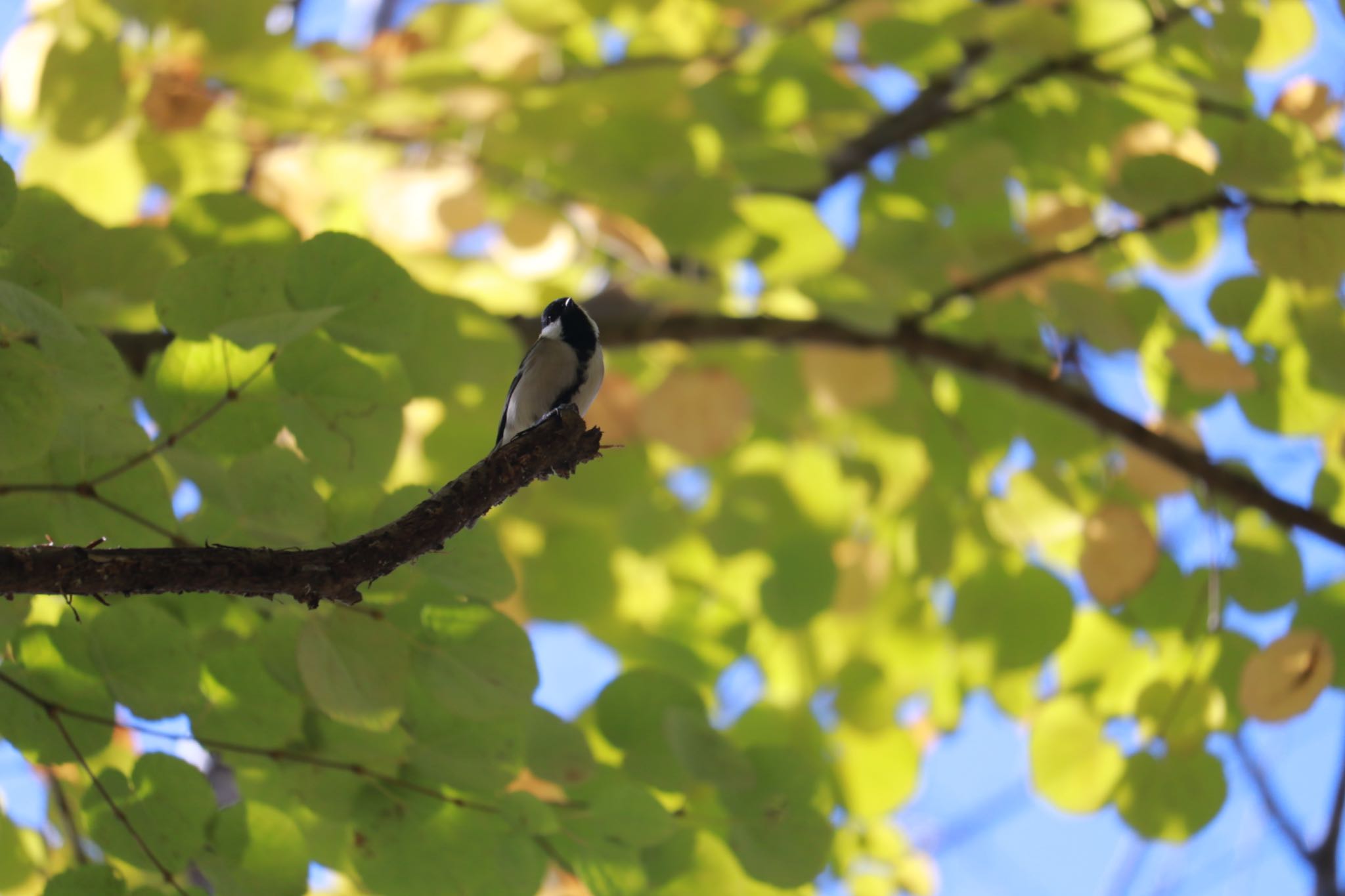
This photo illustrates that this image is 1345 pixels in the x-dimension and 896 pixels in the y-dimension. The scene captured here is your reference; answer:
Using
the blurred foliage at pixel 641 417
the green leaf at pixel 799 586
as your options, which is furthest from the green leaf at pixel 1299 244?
the green leaf at pixel 799 586

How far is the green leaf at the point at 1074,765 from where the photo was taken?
2.71m

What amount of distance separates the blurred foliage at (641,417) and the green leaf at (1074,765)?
11 millimetres

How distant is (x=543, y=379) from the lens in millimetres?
2375

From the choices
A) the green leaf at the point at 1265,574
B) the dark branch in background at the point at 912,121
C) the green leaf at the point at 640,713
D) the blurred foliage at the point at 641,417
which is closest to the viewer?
the blurred foliage at the point at 641,417

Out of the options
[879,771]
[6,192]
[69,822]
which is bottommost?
[69,822]

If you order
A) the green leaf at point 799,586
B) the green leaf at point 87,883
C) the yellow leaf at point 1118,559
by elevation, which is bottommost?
the green leaf at point 87,883

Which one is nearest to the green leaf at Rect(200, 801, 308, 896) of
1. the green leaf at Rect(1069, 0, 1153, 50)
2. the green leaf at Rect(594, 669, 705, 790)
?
the green leaf at Rect(594, 669, 705, 790)

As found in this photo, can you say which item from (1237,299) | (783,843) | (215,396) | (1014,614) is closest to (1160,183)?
(1237,299)

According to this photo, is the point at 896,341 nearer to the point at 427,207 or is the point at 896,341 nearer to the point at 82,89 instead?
the point at 427,207

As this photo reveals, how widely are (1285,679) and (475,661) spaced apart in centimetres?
188

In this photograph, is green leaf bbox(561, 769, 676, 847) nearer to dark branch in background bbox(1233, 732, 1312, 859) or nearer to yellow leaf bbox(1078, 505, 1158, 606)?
yellow leaf bbox(1078, 505, 1158, 606)

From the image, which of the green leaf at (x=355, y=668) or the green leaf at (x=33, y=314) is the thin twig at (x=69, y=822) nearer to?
the green leaf at (x=355, y=668)

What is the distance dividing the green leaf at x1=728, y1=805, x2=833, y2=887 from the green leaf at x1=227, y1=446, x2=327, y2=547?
3.61 ft

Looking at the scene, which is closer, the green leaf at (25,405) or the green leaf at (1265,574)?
the green leaf at (25,405)
